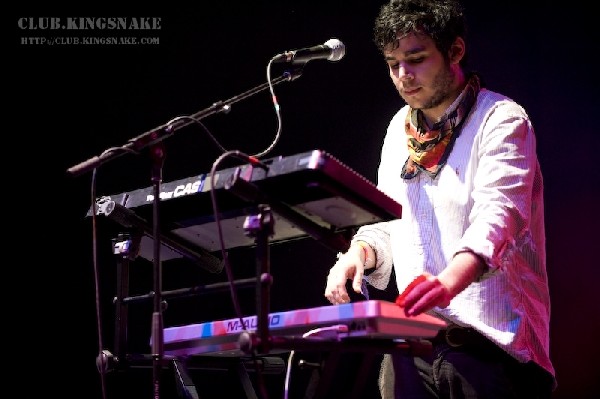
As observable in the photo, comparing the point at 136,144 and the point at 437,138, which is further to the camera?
the point at 437,138

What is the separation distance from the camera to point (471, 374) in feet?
6.42

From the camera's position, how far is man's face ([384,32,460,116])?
2.36 m

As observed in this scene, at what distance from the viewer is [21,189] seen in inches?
147

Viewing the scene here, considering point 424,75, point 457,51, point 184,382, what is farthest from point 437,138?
point 184,382

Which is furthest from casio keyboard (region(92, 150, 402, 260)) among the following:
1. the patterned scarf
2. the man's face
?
the man's face

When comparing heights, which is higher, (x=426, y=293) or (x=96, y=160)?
(x=96, y=160)

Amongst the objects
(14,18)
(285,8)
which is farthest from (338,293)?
(14,18)

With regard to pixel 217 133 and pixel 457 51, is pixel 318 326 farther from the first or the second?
pixel 217 133

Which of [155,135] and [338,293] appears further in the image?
[338,293]

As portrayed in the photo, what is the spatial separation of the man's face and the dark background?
127 cm

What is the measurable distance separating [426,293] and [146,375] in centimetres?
246

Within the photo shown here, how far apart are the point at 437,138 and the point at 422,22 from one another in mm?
426

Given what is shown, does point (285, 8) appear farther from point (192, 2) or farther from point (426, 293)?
point (426, 293)

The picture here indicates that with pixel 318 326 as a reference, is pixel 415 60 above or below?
above
